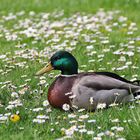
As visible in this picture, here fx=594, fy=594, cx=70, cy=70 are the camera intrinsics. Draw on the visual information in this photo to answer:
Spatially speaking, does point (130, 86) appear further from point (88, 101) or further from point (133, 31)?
point (133, 31)

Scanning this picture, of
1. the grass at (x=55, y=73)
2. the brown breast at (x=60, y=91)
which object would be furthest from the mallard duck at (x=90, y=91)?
the grass at (x=55, y=73)

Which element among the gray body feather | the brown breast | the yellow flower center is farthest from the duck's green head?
the yellow flower center

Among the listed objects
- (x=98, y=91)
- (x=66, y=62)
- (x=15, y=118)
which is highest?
(x=66, y=62)

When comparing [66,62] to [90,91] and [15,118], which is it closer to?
[90,91]

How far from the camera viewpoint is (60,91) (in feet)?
24.3

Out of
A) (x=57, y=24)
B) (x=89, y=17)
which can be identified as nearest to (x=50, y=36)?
(x=57, y=24)

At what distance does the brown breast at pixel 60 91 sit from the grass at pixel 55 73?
0.12 m

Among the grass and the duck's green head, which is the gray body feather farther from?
the duck's green head

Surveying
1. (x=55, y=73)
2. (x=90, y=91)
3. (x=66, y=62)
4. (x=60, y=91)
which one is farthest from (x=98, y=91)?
(x=55, y=73)

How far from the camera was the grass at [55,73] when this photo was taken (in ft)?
21.1

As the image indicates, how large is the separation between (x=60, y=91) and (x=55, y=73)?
1.82 meters

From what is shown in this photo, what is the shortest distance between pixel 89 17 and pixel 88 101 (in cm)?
702

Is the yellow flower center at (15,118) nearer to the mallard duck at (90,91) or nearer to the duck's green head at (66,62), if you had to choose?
the mallard duck at (90,91)

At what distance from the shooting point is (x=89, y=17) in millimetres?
14078
